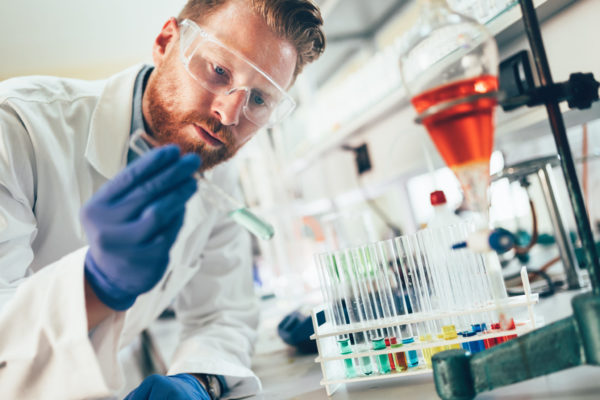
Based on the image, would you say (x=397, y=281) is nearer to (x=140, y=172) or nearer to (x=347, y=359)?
(x=347, y=359)

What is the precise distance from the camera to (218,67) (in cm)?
114

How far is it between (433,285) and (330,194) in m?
2.21

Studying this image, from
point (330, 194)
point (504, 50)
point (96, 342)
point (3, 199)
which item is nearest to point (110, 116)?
point (3, 199)

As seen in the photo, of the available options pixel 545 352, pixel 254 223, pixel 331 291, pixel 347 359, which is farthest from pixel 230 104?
pixel 545 352

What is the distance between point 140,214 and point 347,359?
51 cm

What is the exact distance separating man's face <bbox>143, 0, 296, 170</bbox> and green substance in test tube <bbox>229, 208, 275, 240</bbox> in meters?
0.38

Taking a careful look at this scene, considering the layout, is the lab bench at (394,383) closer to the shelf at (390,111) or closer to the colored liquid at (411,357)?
the colored liquid at (411,357)

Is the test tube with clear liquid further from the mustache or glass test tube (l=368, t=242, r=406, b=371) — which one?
the mustache

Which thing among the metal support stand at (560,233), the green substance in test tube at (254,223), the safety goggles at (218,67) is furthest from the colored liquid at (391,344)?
the metal support stand at (560,233)

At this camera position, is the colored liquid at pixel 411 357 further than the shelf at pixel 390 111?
No

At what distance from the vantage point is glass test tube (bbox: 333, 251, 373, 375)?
90 centimetres

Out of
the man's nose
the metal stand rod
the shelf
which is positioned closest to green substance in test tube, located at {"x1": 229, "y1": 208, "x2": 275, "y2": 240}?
the man's nose

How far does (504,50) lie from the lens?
1237 mm

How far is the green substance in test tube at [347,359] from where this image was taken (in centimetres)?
87
